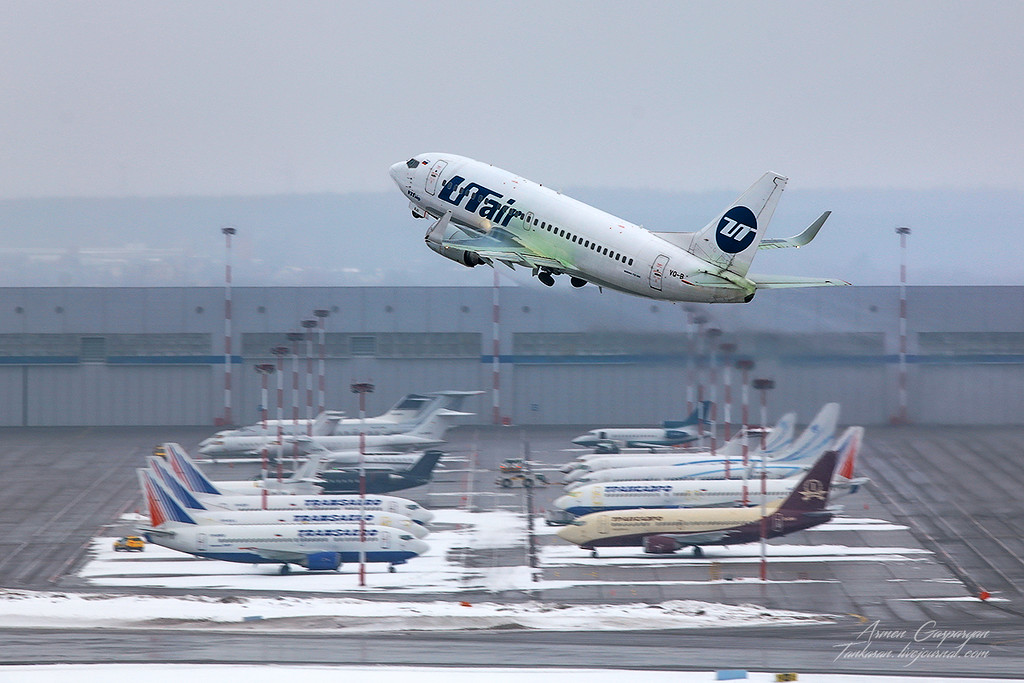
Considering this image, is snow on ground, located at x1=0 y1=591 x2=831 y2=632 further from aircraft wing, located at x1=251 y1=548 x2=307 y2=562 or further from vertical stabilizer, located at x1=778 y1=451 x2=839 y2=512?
vertical stabilizer, located at x1=778 y1=451 x2=839 y2=512

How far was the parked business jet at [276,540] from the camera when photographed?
77.2m

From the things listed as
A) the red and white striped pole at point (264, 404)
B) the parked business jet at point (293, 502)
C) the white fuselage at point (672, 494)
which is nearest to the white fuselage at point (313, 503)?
the parked business jet at point (293, 502)

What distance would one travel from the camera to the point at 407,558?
7719 centimetres

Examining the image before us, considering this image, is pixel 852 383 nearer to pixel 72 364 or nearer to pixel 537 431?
pixel 537 431

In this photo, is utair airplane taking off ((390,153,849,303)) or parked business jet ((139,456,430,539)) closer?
utair airplane taking off ((390,153,849,303))

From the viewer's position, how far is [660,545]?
79.4 metres

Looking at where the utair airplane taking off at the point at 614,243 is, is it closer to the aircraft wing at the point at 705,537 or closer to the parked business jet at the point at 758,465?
the aircraft wing at the point at 705,537

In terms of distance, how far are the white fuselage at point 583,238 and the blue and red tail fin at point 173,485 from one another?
1211 inches

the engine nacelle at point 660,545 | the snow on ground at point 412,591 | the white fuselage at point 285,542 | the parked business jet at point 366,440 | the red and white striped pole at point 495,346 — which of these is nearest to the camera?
the snow on ground at point 412,591

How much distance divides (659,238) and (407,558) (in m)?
32.0

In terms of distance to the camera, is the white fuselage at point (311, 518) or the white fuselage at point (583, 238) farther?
the white fuselage at point (311, 518)

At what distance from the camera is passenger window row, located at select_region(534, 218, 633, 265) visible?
5094cm

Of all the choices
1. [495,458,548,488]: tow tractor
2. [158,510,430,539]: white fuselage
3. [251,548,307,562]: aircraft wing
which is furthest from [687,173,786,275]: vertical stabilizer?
[495,458,548,488]: tow tractor

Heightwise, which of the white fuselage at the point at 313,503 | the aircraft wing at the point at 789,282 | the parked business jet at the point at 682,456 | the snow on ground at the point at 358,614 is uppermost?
the aircraft wing at the point at 789,282
